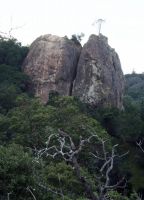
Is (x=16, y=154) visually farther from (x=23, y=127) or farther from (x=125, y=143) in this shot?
(x=125, y=143)

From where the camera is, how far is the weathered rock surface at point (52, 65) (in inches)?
1600

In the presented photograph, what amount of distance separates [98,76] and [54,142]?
1764cm

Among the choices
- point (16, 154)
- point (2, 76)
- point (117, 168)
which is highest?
point (2, 76)

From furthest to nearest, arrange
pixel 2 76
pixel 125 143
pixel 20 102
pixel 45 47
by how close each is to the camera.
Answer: pixel 45 47 → pixel 2 76 → pixel 125 143 → pixel 20 102

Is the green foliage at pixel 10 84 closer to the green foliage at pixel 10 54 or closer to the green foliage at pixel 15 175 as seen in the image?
the green foliage at pixel 10 54

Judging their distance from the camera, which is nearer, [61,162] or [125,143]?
[61,162]

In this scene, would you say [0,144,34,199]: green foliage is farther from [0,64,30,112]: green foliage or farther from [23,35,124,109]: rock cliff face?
[23,35,124,109]: rock cliff face

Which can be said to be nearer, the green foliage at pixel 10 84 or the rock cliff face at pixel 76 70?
the green foliage at pixel 10 84

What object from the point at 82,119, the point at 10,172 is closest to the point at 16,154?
the point at 10,172

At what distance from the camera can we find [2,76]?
1565 inches

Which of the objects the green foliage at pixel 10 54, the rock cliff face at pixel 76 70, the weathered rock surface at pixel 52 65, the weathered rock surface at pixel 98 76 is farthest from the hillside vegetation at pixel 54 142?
the weathered rock surface at pixel 98 76

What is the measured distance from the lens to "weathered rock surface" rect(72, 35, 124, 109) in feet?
133

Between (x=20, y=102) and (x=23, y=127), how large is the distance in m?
4.68

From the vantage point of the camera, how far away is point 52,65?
41625mm
